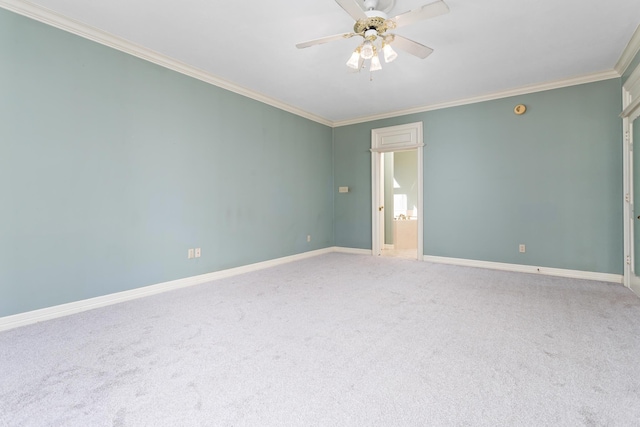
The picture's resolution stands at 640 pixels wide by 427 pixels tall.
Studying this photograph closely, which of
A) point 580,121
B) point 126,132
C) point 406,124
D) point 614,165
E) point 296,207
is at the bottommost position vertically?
point 296,207

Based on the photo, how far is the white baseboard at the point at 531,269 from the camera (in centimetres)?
389

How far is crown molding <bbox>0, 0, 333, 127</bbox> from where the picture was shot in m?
2.52

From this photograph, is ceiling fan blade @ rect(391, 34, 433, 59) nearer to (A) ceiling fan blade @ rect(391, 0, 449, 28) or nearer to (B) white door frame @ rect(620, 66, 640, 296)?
(A) ceiling fan blade @ rect(391, 0, 449, 28)

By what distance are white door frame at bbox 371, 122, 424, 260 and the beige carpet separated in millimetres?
2367

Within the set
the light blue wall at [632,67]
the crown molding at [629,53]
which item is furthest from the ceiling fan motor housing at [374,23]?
the light blue wall at [632,67]

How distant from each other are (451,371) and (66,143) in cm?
362

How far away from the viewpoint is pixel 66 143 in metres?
2.74

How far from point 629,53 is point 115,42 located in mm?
5441

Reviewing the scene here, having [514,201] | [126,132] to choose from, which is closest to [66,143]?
[126,132]

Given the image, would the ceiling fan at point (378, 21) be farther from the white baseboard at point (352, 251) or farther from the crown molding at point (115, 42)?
the white baseboard at point (352, 251)

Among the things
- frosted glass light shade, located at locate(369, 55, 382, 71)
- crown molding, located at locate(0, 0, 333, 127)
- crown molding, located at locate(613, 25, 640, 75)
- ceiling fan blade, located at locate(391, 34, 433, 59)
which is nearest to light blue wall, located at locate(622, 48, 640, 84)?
crown molding, located at locate(613, 25, 640, 75)

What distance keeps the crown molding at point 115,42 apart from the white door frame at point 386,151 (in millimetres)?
2328

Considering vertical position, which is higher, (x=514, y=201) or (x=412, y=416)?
(x=514, y=201)

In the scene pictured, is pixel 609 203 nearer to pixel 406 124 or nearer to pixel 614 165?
pixel 614 165
